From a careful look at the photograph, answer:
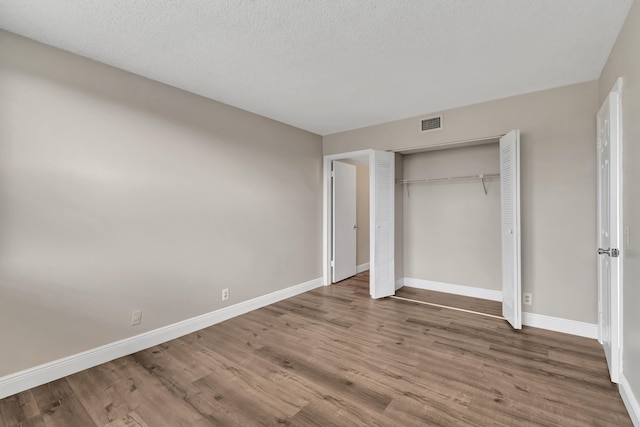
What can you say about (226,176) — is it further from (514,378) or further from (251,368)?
(514,378)

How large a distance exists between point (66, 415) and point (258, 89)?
2.97 meters

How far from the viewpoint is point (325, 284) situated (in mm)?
4766

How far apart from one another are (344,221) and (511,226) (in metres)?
2.62

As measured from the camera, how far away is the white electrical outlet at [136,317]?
2561 mm

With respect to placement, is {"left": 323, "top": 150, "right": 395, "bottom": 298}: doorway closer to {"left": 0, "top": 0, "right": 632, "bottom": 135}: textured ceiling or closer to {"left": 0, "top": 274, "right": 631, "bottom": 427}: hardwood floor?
{"left": 0, "top": 274, "right": 631, "bottom": 427}: hardwood floor

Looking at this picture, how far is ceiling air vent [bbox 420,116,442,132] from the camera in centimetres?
361

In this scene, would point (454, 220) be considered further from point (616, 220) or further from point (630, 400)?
point (630, 400)

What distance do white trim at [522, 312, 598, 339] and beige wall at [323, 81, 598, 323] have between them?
5 cm

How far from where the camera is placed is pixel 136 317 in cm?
258

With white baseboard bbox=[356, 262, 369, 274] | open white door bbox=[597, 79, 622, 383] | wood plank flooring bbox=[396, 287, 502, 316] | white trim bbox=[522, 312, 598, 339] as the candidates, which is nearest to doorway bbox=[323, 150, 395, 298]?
wood plank flooring bbox=[396, 287, 502, 316]

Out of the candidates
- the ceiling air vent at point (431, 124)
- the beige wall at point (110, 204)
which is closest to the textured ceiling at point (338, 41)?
the beige wall at point (110, 204)

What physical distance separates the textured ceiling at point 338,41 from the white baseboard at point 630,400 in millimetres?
2357

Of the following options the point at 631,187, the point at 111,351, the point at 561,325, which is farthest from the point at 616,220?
the point at 111,351

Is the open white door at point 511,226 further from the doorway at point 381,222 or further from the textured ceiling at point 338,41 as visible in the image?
the doorway at point 381,222
